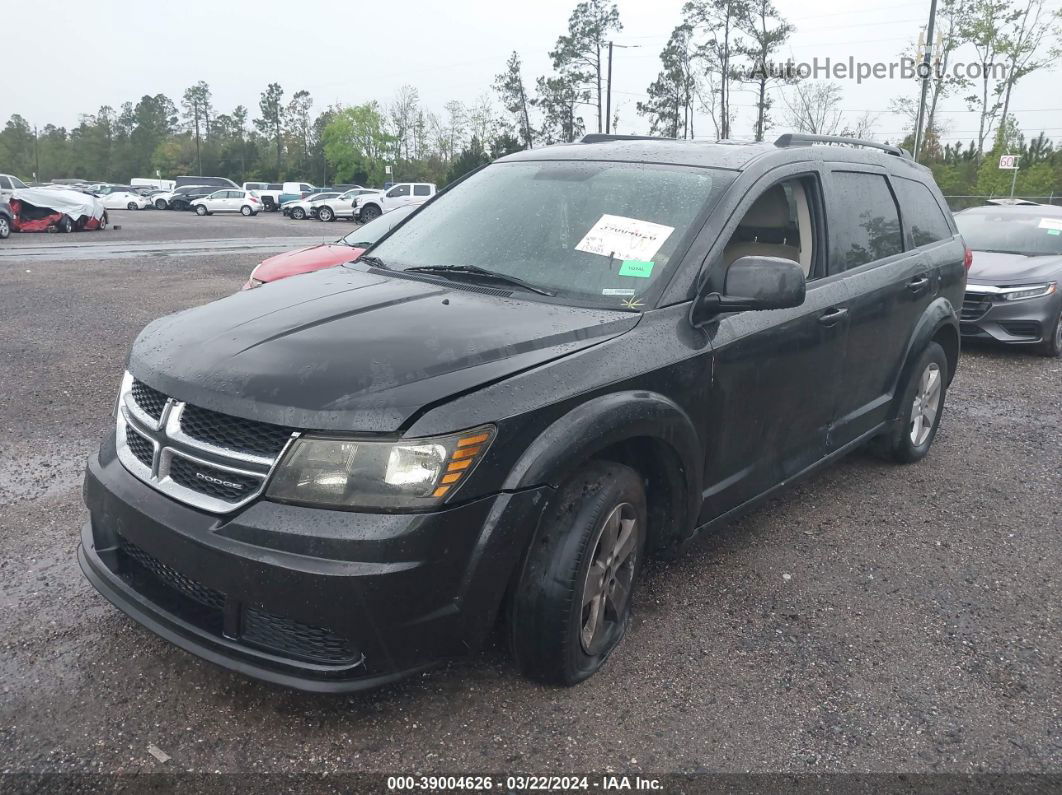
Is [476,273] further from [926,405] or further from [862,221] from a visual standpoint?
[926,405]

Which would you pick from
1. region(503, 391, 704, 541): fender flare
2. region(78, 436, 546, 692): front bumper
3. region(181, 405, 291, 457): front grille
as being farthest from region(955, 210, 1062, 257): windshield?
region(181, 405, 291, 457): front grille

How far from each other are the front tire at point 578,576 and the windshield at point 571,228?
2.35ft

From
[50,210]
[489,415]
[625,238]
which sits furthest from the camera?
[50,210]

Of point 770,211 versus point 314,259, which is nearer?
point 770,211

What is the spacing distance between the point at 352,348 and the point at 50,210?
2511 cm

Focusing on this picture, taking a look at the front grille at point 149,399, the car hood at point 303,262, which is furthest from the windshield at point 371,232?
the front grille at point 149,399

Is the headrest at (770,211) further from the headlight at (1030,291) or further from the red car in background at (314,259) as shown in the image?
the headlight at (1030,291)

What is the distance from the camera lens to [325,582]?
2307 mm

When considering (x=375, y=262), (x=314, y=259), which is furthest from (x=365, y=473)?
(x=314, y=259)

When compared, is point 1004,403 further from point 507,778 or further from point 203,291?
point 203,291

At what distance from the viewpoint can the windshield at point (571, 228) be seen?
128 inches

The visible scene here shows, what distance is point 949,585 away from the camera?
12.5ft

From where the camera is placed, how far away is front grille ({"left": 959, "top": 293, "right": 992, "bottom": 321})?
8680mm

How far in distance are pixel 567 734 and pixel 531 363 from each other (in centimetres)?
117
